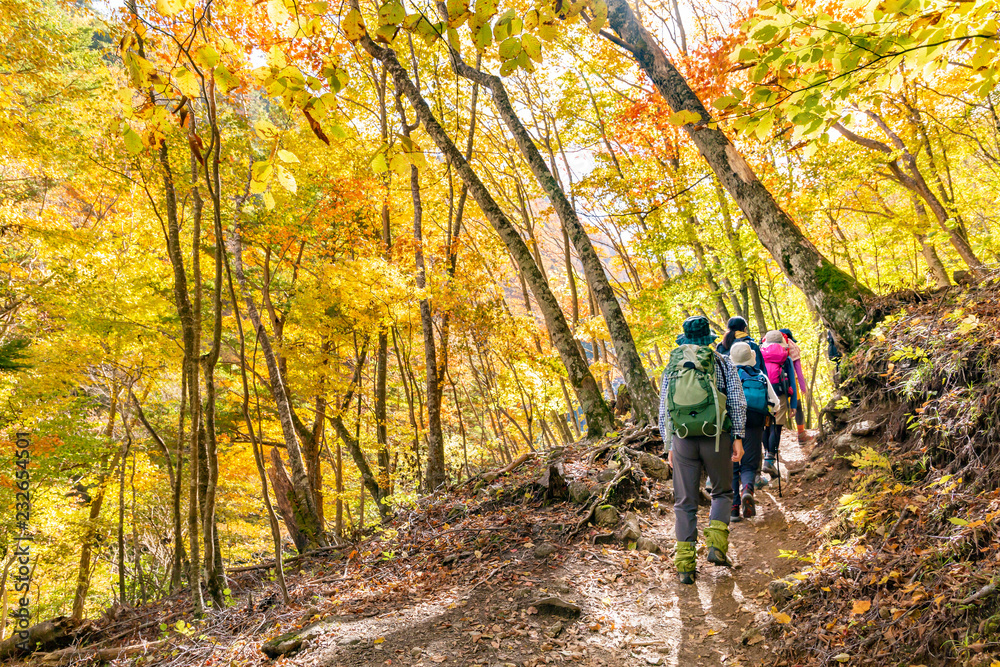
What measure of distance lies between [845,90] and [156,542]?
72.5 feet

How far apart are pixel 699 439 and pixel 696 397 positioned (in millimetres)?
344

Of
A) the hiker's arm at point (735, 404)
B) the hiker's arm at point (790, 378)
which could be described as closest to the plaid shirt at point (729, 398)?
the hiker's arm at point (735, 404)

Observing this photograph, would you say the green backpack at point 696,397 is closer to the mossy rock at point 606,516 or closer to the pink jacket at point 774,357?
the mossy rock at point 606,516

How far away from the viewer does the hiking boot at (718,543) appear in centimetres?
355

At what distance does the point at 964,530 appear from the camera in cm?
243

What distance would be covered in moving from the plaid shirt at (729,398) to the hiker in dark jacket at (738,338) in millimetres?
897

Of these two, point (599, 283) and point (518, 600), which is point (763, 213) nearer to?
point (599, 283)

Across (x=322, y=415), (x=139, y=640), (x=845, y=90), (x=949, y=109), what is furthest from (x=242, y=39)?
(x=949, y=109)

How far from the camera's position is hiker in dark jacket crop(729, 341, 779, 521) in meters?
4.41

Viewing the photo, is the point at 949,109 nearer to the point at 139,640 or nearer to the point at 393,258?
the point at 393,258

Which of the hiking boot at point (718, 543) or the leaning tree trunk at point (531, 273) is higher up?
the leaning tree trunk at point (531, 273)

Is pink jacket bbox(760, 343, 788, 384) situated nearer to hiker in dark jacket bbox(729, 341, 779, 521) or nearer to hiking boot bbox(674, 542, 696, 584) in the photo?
hiker in dark jacket bbox(729, 341, 779, 521)

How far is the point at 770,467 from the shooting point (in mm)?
5258

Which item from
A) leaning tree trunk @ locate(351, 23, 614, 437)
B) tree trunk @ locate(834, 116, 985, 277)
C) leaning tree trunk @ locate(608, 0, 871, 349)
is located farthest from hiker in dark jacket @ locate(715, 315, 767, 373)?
tree trunk @ locate(834, 116, 985, 277)
